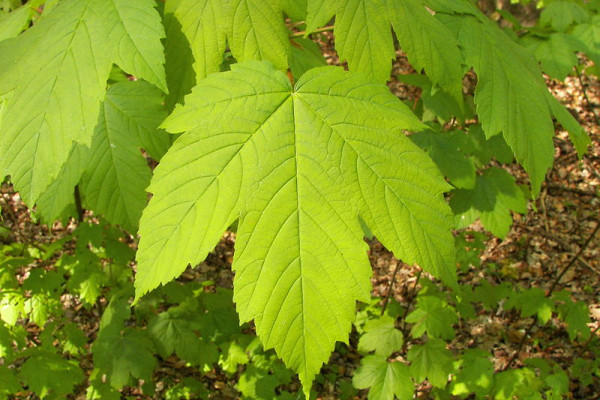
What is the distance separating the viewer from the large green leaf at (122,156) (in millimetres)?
Result: 1730

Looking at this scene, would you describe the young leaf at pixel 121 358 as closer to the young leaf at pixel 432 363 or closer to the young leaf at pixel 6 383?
the young leaf at pixel 6 383

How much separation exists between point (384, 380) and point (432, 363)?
14.2 inches

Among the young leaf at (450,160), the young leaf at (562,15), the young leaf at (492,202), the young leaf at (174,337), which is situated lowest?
the young leaf at (174,337)

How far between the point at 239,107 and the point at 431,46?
1.96 feet

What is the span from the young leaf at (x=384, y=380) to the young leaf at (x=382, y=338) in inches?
3.5

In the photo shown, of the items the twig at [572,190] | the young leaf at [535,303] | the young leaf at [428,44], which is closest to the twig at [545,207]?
the twig at [572,190]

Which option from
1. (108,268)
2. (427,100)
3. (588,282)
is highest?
(427,100)

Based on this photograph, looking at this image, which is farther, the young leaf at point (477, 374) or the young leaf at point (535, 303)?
the young leaf at point (535, 303)

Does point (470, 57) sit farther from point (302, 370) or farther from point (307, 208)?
point (302, 370)

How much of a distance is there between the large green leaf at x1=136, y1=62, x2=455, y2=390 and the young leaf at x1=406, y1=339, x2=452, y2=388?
2.45m

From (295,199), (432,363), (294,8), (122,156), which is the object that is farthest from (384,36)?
(432,363)

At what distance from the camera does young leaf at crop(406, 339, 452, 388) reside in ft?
10.6

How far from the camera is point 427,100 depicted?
2.81m

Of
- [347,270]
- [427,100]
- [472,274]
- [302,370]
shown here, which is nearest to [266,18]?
[347,270]
